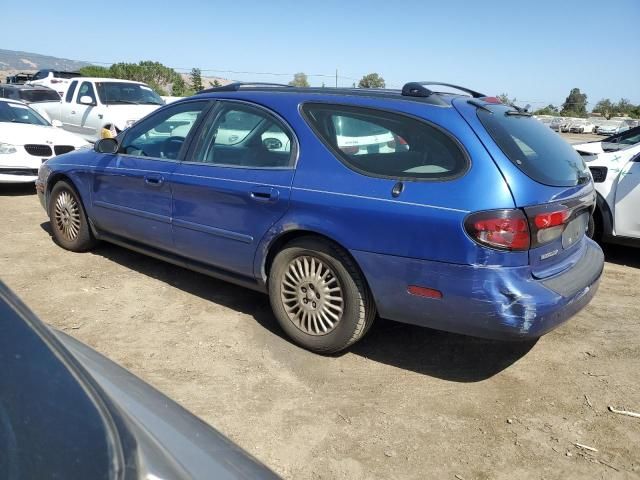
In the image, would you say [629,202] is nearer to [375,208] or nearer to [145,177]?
[375,208]

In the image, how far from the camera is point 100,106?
11.2 m

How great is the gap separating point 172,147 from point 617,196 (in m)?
4.42

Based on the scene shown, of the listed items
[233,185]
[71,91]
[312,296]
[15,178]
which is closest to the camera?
[312,296]

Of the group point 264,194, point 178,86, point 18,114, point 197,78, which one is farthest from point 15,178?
point 178,86

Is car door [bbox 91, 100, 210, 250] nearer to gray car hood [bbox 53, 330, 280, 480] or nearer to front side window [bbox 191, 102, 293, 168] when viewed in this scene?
front side window [bbox 191, 102, 293, 168]

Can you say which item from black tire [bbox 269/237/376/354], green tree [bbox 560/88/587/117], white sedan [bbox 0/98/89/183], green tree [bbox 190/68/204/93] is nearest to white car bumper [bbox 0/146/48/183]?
white sedan [bbox 0/98/89/183]

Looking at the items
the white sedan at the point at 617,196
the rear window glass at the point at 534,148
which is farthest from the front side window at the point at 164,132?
the white sedan at the point at 617,196

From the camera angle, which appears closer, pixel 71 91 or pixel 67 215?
pixel 67 215

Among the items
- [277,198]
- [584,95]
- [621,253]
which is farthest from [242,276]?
[584,95]

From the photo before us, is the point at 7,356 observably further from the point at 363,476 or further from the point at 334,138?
the point at 334,138

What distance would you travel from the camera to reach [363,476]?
2576 mm

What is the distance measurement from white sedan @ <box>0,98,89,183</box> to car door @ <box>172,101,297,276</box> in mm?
5182

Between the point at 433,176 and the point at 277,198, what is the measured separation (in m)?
1.06

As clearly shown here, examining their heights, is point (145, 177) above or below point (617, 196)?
above
